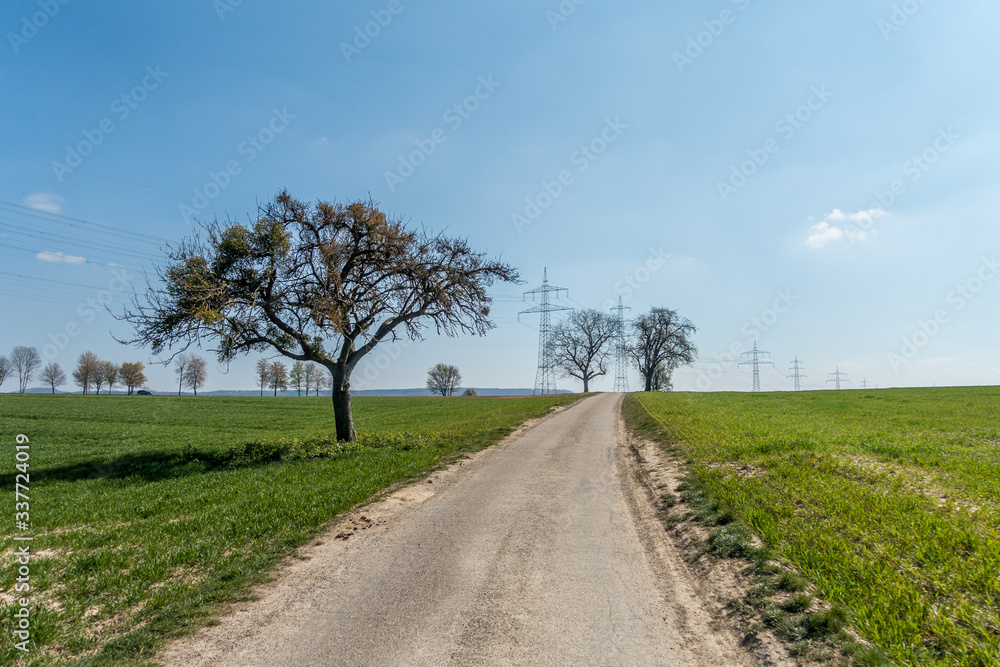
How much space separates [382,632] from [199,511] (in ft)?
23.7

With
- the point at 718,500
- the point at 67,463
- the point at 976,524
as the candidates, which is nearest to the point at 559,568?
the point at 718,500

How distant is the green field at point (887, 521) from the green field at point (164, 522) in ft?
23.3

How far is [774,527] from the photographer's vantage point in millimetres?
6969

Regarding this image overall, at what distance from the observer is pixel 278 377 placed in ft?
422

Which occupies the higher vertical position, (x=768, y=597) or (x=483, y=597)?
(x=768, y=597)

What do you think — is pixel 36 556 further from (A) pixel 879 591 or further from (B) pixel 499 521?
(A) pixel 879 591

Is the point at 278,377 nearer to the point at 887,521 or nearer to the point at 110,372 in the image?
the point at 110,372

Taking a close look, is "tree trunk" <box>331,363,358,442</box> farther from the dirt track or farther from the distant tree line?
the distant tree line

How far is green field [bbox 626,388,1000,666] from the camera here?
4254 millimetres

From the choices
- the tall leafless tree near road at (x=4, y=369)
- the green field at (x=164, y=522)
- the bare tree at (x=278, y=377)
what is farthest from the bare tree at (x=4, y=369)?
the green field at (x=164, y=522)

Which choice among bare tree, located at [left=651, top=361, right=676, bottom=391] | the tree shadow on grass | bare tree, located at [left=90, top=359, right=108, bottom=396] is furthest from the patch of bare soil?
bare tree, located at [left=90, top=359, right=108, bottom=396]

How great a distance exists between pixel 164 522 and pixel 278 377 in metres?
132

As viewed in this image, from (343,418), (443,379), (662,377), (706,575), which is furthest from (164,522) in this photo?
(443,379)

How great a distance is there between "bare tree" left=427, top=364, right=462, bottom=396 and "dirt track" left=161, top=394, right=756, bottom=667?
131 m
